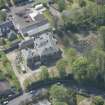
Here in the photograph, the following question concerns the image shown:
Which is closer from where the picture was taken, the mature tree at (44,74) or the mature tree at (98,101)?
the mature tree at (98,101)

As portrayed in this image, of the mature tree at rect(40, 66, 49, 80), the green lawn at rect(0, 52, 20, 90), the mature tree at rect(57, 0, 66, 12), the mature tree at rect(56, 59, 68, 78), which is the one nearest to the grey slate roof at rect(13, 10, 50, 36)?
the mature tree at rect(57, 0, 66, 12)

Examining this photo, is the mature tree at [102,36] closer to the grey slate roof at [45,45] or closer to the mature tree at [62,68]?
the mature tree at [62,68]

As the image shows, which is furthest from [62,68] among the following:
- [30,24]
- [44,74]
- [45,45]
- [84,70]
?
[30,24]

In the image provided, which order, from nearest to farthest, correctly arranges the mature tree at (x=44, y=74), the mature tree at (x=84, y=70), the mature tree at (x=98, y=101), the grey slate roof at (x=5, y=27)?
the mature tree at (x=98, y=101) → the mature tree at (x=84, y=70) → the mature tree at (x=44, y=74) → the grey slate roof at (x=5, y=27)

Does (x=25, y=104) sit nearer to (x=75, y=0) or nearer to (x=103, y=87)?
(x=103, y=87)

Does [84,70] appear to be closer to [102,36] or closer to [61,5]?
[102,36]

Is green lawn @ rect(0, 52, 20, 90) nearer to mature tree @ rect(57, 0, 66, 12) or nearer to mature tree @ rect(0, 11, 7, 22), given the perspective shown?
mature tree @ rect(0, 11, 7, 22)

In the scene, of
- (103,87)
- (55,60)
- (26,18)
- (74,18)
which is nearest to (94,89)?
→ (103,87)

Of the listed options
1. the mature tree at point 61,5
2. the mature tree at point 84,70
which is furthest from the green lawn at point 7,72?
the mature tree at point 61,5

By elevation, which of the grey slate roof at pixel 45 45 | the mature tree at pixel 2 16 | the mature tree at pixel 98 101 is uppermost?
the mature tree at pixel 2 16
